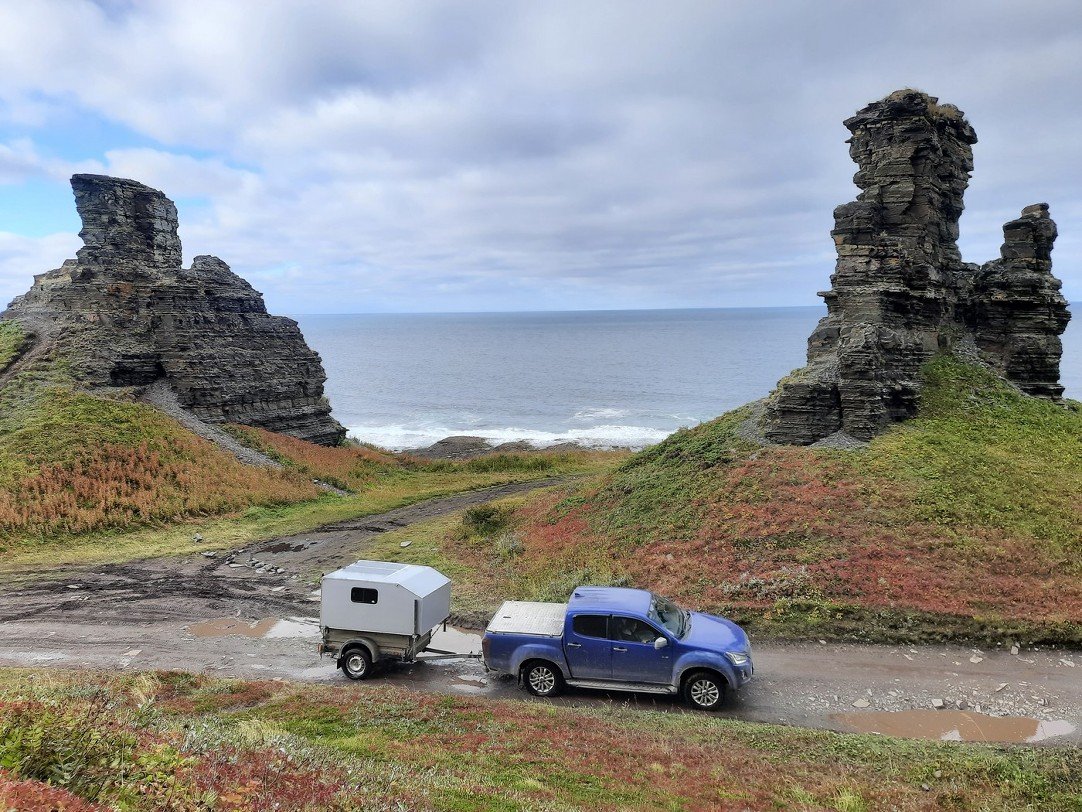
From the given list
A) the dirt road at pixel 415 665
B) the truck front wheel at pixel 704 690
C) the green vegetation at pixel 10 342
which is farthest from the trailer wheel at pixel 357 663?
the green vegetation at pixel 10 342

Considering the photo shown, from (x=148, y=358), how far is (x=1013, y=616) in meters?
44.5

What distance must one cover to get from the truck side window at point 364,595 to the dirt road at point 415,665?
1.89 metres

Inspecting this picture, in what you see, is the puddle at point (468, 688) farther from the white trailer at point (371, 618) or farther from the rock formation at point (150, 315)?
the rock formation at point (150, 315)

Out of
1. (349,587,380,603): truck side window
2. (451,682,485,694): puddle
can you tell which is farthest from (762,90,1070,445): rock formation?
(349,587,380,603): truck side window

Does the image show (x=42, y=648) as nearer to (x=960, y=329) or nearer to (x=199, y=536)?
(x=199, y=536)

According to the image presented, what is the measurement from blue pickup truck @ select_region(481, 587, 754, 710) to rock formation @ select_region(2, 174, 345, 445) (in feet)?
112

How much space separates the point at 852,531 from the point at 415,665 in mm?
13073

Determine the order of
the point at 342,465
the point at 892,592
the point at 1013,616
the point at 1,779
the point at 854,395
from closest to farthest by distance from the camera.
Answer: the point at 1,779, the point at 1013,616, the point at 892,592, the point at 854,395, the point at 342,465

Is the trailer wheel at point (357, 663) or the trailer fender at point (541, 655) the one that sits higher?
the trailer fender at point (541, 655)

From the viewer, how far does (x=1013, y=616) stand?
15.7 m

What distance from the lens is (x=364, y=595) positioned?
15289 millimetres

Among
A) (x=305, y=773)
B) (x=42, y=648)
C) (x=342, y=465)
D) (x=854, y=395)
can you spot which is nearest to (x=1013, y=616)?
(x=854, y=395)

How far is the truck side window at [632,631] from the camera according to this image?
13.5 meters

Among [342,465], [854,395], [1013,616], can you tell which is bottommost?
[1013,616]
